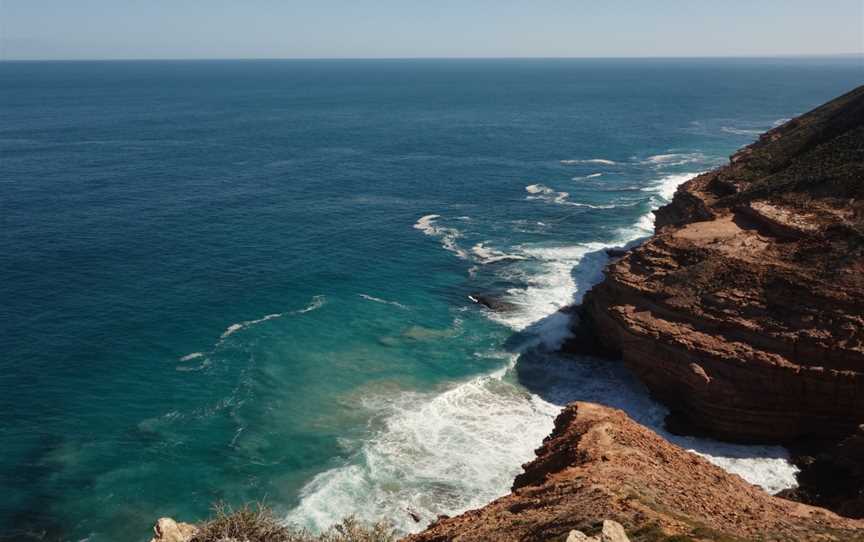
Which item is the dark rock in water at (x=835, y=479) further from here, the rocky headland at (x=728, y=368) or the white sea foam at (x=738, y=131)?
the white sea foam at (x=738, y=131)

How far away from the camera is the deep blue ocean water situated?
39688 millimetres

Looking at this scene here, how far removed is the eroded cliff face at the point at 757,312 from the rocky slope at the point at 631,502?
609 inches

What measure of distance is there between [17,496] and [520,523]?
1203 inches

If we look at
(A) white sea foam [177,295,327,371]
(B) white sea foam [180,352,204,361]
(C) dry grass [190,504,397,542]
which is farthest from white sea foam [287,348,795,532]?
(B) white sea foam [180,352,204,361]

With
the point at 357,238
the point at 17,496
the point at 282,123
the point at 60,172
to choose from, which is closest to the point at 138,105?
the point at 282,123

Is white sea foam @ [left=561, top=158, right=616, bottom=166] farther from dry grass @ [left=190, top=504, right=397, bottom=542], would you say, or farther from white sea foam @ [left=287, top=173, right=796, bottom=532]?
dry grass @ [left=190, top=504, right=397, bottom=542]

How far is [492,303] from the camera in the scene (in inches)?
2495

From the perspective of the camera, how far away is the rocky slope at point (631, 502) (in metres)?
21.5

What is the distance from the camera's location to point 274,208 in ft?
295

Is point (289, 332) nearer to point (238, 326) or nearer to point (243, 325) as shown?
point (243, 325)

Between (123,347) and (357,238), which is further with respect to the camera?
(357,238)

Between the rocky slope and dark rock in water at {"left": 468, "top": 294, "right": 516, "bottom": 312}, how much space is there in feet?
104

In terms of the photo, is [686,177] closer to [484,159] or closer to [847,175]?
[484,159]

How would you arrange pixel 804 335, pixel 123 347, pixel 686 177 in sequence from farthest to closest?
pixel 686 177
pixel 123 347
pixel 804 335
